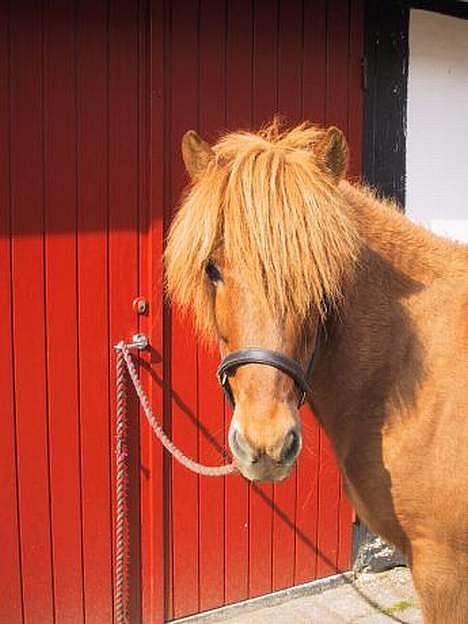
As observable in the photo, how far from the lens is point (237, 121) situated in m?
3.52

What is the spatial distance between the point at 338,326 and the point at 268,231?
473 millimetres

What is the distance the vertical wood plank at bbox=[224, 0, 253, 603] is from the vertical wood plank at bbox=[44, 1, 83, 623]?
723 millimetres

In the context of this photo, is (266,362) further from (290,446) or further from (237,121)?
(237,121)

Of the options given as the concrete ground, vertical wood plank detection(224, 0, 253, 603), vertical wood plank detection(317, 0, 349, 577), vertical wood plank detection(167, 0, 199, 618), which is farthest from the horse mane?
the concrete ground

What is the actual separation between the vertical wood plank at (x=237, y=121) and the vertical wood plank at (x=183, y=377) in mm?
166

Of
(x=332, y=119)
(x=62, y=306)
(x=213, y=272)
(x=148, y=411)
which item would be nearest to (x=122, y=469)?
(x=148, y=411)

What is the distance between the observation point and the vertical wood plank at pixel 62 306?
3.09 meters

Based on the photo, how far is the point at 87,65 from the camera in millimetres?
3143

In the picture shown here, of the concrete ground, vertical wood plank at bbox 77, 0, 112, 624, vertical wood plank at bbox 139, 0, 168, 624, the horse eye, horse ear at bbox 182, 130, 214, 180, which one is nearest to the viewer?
the horse eye

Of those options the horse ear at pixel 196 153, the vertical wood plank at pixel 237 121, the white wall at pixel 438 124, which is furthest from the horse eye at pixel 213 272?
the white wall at pixel 438 124

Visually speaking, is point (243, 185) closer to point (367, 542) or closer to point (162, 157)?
point (162, 157)

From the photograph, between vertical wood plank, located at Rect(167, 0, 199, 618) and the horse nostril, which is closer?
the horse nostril

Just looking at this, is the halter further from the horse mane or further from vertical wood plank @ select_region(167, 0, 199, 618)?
vertical wood plank @ select_region(167, 0, 199, 618)

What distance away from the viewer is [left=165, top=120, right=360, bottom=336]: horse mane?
194 centimetres
